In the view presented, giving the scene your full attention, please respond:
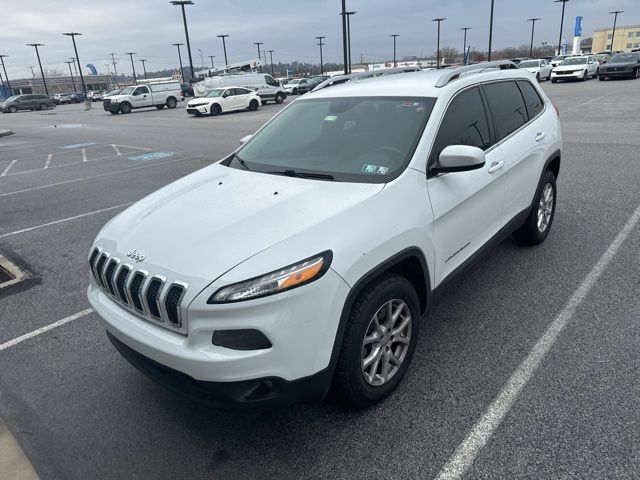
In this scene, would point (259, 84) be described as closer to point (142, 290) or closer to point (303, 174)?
point (303, 174)

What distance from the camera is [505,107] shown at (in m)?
4.25

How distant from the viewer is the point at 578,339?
3.44 metres

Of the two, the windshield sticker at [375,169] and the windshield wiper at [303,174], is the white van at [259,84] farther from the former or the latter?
the windshield sticker at [375,169]

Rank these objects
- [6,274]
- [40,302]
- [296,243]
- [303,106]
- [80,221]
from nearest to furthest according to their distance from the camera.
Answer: [296,243] < [303,106] < [40,302] < [6,274] < [80,221]

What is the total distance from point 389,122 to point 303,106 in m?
1.03

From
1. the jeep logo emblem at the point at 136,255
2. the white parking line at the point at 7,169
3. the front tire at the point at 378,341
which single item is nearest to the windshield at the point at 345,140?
the front tire at the point at 378,341

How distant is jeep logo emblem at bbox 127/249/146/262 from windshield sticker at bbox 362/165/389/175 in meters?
1.44

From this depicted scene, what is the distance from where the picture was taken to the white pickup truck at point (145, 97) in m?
35.2

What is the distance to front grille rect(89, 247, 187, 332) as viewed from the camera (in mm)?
2375

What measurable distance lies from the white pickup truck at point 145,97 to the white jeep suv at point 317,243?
3518 cm

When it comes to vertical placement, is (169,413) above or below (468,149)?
below

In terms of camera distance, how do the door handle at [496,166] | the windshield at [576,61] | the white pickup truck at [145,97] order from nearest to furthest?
the door handle at [496,166] → the windshield at [576,61] → the white pickup truck at [145,97]

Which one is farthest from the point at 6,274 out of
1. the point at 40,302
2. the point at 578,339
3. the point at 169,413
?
the point at 578,339

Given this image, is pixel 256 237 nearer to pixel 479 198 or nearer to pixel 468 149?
→ pixel 468 149
